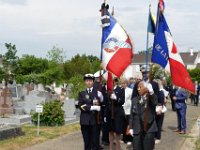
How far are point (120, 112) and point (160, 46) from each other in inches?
97.4

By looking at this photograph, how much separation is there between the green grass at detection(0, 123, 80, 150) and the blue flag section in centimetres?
422

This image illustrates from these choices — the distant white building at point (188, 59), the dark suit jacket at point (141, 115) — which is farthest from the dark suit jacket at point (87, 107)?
the distant white building at point (188, 59)

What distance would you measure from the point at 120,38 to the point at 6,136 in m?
4.23

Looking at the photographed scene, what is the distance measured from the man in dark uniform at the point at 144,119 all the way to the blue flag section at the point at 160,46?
68 cm

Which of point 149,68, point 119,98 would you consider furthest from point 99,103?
point 149,68

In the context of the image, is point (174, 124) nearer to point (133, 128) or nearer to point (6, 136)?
point (6, 136)

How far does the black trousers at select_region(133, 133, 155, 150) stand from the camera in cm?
703

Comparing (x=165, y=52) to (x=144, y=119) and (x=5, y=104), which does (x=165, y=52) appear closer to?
(x=144, y=119)

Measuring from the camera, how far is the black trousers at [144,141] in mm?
7031

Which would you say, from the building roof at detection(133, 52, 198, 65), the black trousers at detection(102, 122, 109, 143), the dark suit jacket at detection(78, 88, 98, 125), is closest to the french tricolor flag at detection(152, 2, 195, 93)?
the dark suit jacket at detection(78, 88, 98, 125)

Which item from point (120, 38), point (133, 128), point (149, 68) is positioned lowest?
point (133, 128)

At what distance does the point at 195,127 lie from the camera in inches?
642

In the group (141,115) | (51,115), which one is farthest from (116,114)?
(51,115)

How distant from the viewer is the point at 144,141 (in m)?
7.08
